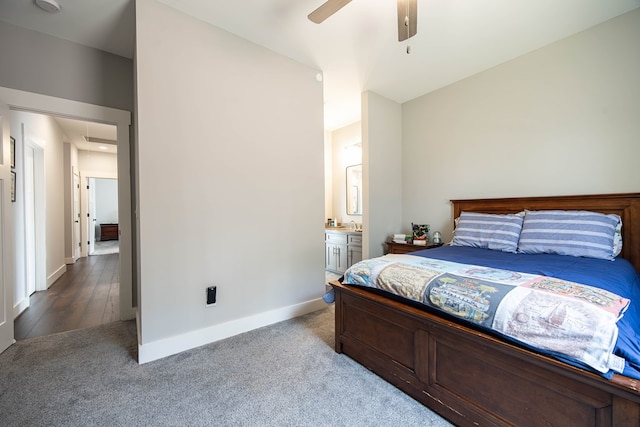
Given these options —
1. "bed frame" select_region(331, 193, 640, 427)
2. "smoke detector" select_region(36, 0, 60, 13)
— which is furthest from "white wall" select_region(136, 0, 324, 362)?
"bed frame" select_region(331, 193, 640, 427)

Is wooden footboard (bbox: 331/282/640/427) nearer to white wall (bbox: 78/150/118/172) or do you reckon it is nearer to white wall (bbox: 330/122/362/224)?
white wall (bbox: 330/122/362/224)

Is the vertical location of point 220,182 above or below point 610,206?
above

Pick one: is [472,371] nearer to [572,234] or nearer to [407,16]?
[572,234]

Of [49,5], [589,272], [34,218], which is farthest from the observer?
[34,218]

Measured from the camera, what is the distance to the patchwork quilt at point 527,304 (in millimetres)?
945

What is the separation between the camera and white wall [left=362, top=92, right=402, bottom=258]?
3.53m

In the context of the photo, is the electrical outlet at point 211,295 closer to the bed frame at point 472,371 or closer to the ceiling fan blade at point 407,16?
the bed frame at point 472,371

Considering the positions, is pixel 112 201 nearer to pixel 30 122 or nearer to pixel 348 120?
pixel 30 122

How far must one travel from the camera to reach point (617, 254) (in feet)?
7.14

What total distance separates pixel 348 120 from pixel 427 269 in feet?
12.0

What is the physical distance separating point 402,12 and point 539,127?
2.08 meters

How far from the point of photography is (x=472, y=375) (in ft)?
4.27

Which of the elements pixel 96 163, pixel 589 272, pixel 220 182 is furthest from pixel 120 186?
pixel 96 163

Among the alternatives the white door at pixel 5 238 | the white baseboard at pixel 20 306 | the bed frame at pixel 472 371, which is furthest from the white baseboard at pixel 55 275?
the bed frame at pixel 472 371
